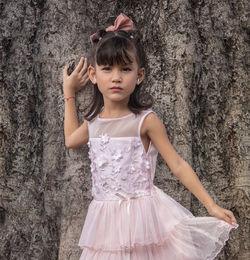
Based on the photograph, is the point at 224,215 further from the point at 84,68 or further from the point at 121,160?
the point at 84,68

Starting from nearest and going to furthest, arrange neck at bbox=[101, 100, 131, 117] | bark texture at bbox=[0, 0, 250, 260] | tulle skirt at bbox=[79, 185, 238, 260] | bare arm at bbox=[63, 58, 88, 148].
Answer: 1. tulle skirt at bbox=[79, 185, 238, 260]
2. neck at bbox=[101, 100, 131, 117]
3. bare arm at bbox=[63, 58, 88, 148]
4. bark texture at bbox=[0, 0, 250, 260]

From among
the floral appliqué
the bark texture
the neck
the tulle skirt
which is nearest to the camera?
the tulle skirt

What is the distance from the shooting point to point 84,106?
285cm

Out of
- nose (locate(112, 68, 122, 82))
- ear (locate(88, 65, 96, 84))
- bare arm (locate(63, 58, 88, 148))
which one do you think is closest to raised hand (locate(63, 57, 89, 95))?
bare arm (locate(63, 58, 88, 148))

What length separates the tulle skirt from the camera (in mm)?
2422

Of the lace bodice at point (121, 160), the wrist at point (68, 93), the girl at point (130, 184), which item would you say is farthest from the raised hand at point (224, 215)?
the wrist at point (68, 93)

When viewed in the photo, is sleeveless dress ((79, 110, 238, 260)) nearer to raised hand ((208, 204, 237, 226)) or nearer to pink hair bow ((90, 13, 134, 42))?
raised hand ((208, 204, 237, 226))

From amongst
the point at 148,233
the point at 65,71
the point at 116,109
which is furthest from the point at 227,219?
A: the point at 65,71

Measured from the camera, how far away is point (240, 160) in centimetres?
319

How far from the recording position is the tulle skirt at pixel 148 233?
2.42 meters

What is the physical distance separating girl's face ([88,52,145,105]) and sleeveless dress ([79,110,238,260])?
0.48 feet

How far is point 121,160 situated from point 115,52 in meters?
0.59

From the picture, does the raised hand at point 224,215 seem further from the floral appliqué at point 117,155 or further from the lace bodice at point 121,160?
the floral appliqué at point 117,155

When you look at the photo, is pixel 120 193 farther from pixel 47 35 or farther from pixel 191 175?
pixel 47 35
